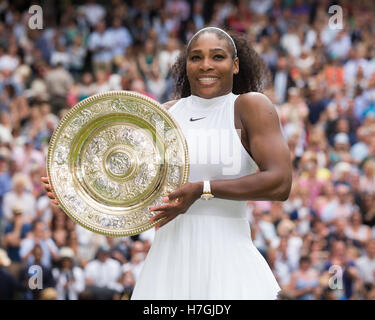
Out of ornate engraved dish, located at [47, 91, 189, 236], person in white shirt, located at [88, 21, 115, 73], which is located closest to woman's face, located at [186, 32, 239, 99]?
ornate engraved dish, located at [47, 91, 189, 236]

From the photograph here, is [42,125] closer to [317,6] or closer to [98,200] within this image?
[317,6]

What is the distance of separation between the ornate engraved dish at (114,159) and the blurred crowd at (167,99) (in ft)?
6.47

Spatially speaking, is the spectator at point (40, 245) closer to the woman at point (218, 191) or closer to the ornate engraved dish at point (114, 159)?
the ornate engraved dish at point (114, 159)

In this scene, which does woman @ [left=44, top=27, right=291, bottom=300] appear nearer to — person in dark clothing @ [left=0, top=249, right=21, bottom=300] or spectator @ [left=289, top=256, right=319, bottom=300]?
person in dark clothing @ [left=0, top=249, right=21, bottom=300]

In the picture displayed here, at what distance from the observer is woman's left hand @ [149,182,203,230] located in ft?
9.91

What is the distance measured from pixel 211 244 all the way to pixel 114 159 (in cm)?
56

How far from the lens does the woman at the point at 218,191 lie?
10.1 ft

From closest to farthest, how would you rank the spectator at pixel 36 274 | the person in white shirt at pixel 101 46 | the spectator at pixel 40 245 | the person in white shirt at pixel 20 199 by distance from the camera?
the spectator at pixel 36 274
the spectator at pixel 40 245
the person in white shirt at pixel 20 199
the person in white shirt at pixel 101 46

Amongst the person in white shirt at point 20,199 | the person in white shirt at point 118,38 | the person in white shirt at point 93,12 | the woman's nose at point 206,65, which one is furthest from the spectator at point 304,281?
the person in white shirt at point 93,12

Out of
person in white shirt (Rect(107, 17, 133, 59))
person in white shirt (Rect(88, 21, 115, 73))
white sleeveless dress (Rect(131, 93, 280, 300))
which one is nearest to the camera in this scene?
white sleeveless dress (Rect(131, 93, 280, 300))

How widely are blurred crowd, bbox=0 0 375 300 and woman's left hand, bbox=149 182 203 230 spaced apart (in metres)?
2.28

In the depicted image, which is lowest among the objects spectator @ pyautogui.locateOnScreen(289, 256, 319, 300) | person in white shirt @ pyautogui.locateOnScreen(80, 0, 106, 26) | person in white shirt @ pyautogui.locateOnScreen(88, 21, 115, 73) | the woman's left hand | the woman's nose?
spectator @ pyautogui.locateOnScreen(289, 256, 319, 300)

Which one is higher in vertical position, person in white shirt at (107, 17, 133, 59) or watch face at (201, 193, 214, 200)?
person in white shirt at (107, 17, 133, 59)

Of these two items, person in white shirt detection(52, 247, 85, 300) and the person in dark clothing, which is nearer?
the person in dark clothing
